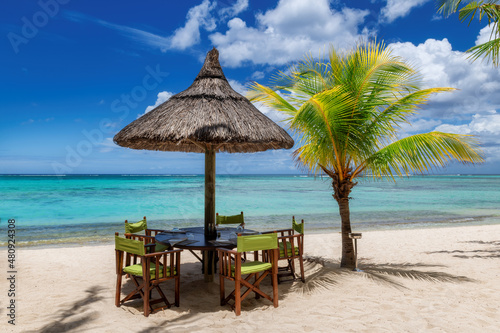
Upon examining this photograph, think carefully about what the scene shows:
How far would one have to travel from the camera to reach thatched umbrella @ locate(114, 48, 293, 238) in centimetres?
462

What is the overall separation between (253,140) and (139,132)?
165 cm

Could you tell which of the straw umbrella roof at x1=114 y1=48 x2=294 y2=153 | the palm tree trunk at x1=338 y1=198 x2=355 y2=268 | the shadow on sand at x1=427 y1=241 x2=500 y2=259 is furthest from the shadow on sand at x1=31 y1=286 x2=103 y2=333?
the shadow on sand at x1=427 y1=241 x2=500 y2=259

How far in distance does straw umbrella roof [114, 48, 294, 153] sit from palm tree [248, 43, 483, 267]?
53 centimetres

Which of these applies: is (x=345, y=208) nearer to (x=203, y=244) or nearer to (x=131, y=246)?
(x=203, y=244)

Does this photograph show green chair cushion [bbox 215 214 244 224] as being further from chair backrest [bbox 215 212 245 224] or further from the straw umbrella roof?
the straw umbrella roof

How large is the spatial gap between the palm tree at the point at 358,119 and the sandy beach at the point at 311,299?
1.10m

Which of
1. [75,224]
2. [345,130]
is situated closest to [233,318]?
[345,130]

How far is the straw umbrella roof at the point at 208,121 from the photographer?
182 inches

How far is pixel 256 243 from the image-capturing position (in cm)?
398

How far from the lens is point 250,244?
155 inches

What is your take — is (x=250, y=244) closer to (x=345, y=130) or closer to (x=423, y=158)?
(x=345, y=130)

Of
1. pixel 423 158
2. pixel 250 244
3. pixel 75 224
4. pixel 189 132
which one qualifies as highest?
pixel 189 132

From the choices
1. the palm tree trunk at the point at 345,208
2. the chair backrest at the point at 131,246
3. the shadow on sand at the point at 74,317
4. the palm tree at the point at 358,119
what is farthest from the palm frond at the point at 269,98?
the shadow on sand at the point at 74,317

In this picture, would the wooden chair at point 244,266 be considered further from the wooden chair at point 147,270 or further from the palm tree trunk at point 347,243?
the palm tree trunk at point 347,243
